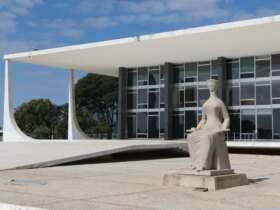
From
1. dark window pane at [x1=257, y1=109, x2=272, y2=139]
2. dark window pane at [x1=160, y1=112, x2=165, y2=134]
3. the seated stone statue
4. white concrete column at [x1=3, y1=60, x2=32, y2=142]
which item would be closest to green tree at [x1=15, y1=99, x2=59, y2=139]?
white concrete column at [x1=3, y1=60, x2=32, y2=142]

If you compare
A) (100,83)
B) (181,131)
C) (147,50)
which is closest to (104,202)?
(147,50)

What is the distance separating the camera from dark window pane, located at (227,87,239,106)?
31062 millimetres

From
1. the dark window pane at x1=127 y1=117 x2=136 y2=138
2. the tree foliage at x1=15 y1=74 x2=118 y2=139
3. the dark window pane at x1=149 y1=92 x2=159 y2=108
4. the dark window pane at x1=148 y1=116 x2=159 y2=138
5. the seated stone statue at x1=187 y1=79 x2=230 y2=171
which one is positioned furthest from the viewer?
the tree foliage at x1=15 y1=74 x2=118 y2=139

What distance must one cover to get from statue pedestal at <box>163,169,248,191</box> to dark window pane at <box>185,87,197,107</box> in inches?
829

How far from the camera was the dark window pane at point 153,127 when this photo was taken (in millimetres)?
34531

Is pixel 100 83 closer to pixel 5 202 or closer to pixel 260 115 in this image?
pixel 260 115

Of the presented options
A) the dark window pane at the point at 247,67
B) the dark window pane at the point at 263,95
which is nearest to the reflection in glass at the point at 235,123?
the dark window pane at the point at 263,95

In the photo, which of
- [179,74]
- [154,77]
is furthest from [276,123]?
[154,77]

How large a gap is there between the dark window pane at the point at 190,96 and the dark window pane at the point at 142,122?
3.61 meters

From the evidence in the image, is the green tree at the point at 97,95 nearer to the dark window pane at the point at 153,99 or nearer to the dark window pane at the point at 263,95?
the dark window pane at the point at 153,99

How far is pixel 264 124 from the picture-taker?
29812 mm

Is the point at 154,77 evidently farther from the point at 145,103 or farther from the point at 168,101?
the point at 168,101

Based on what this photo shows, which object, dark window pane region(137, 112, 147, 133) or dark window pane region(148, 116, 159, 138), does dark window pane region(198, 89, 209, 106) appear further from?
dark window pane region(137, 112, 147, 133)

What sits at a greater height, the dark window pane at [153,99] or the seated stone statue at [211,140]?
the dark window pane at [153,99]
